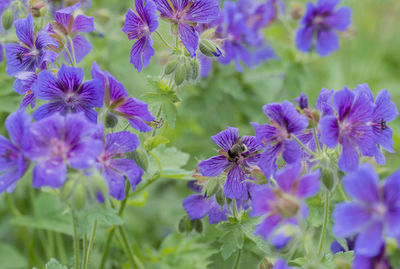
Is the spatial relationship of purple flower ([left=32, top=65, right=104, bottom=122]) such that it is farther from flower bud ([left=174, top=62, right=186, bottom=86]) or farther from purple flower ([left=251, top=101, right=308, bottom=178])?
purple flower ([left=251, top=101, right=308, bottom=178])

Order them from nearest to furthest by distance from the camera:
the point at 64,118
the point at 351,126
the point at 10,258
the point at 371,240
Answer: the point at 371,240 → the point at 64,118 → the point at 351,126 → the point at 10,258

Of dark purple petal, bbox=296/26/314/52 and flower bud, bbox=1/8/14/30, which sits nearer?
flower bud, bbox=1/8/14/30

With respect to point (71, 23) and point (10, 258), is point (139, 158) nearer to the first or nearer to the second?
point (71, 23)

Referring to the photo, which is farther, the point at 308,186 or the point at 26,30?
the point at 26,30

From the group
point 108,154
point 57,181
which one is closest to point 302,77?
point 108,154

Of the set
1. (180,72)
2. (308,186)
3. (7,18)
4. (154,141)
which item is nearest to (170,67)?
(180,72)

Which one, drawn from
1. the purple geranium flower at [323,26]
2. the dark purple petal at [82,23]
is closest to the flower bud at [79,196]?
the dark purple petal at [82,23]

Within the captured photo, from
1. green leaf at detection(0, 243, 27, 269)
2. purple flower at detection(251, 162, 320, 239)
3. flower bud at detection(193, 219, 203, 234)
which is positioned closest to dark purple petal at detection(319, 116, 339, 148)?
purple flower at detection(251, 162, 320, 239)

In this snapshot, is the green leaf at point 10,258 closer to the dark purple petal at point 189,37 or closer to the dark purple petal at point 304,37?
the dark purple petal at point 189,37
